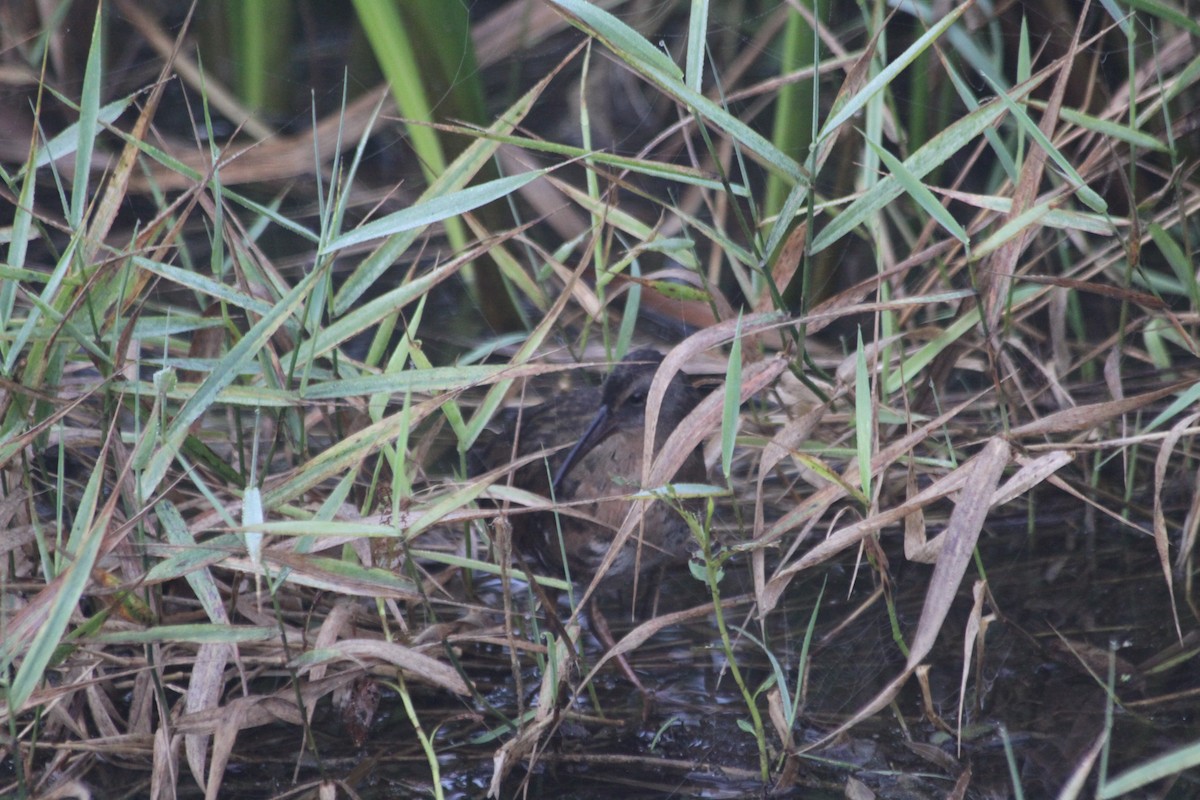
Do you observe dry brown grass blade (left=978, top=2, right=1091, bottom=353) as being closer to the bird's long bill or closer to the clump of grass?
the clump of grass

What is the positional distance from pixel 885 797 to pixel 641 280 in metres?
1.15

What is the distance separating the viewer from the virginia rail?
10.1ft

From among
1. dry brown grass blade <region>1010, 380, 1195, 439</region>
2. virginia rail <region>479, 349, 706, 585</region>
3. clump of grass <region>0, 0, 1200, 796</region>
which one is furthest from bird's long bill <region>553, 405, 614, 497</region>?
dry brown grass blade <region>1010, 380, 1195, 439</region>

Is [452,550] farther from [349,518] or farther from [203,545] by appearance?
[203,545]

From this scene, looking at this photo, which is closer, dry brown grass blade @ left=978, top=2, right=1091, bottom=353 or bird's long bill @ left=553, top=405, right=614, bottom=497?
dry brown grass blade @ left=978, top=2, right=1091, bottom=353

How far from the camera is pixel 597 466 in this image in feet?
10.9

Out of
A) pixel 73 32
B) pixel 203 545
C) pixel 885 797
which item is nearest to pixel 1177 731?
pixel 885 797

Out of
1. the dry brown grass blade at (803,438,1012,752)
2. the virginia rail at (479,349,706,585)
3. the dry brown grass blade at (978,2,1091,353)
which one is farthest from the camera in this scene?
the virginia rail at (479,349,706,585)

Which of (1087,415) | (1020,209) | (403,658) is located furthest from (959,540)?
(403,658)

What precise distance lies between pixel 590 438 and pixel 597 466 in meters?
0.20

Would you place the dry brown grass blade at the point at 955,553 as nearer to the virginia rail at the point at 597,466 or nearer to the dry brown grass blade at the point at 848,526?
the dry brown grass blade at the point at 848,526

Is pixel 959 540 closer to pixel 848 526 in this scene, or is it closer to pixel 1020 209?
pixel 848 526

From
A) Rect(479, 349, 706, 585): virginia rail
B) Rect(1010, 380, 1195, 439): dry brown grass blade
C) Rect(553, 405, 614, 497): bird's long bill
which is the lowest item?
Rect(479, 349, 706, 585): virginia rail

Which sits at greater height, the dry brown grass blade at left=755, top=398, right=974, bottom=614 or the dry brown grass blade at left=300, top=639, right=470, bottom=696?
the dry brown grass blade at left=755, top=398, right=974, bottom=614
